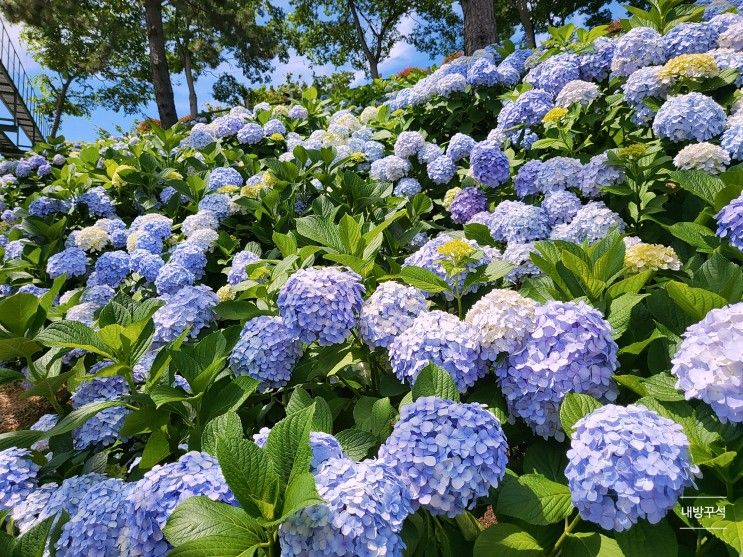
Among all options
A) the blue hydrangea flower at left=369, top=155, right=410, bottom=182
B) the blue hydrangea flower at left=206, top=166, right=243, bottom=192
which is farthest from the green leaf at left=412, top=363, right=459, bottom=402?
the blue hydrangea flower at left=206, top=166, right=243, bottom=192

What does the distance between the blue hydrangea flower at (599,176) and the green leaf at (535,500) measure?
1525 mm

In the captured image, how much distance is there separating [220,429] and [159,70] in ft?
36.3

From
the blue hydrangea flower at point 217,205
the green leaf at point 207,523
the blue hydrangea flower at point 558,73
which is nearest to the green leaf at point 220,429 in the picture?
the green leaf at point 207,523

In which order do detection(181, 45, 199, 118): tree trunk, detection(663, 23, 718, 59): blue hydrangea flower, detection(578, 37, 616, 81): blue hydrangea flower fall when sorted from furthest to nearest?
detection(181, 45, 199, 118): tree trunk
detection(578, 37, 616, 81): blue hydrangea flower
detection(663, 23, 718, 59): blue hydrangea flower

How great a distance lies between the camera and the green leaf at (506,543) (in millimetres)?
1044

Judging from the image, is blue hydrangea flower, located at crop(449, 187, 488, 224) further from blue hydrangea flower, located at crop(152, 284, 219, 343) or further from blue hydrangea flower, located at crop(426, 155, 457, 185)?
blue hydrangea flower, located at crop(152, 284, 219, 343)

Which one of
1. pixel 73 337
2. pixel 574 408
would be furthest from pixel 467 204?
pixel 73 337

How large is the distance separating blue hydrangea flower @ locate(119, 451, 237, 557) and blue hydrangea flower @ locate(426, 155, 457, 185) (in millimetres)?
2483

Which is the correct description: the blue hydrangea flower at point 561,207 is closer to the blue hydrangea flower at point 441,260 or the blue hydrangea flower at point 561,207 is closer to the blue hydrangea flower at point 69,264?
the blue hydrangea flower at point 441,260

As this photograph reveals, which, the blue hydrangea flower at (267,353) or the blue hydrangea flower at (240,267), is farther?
the blue hydrangea flower at (240,267)

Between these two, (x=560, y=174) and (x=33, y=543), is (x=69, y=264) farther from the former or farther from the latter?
(x=560, y=174)

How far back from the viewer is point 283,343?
160 centimetres

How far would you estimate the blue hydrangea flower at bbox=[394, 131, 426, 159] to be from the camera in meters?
3.48

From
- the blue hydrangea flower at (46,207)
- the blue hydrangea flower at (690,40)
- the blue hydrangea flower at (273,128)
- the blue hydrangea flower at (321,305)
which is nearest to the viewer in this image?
the blue hydrangea flower at (321,305)
